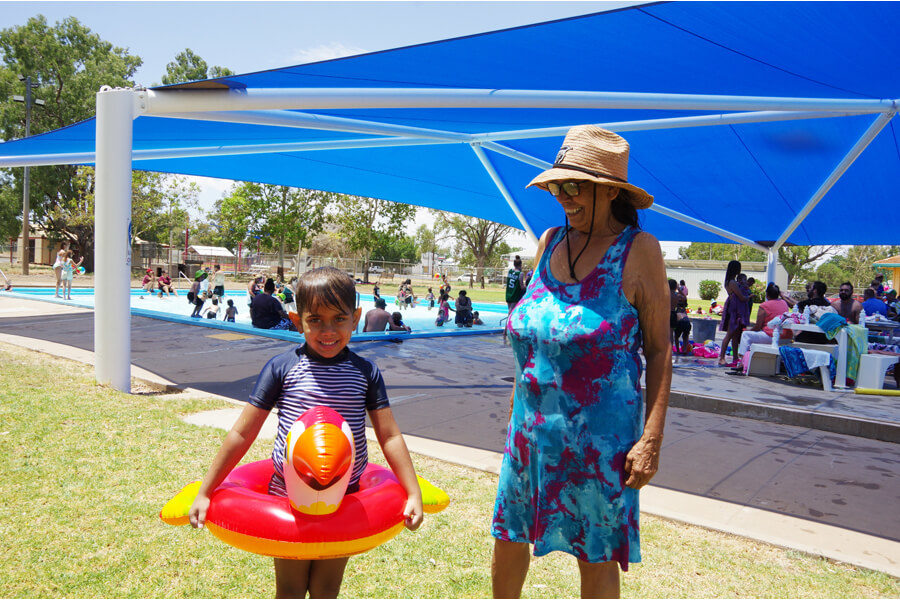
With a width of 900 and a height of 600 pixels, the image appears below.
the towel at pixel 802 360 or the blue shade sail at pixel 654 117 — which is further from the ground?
the blue shade sail at pixel 654 117

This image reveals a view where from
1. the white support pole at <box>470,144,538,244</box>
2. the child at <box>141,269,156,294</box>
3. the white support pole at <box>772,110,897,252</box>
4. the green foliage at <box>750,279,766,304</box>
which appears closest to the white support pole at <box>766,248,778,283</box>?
the white support pole at <box>772,110,897,252</box>

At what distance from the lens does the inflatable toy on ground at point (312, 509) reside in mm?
1919

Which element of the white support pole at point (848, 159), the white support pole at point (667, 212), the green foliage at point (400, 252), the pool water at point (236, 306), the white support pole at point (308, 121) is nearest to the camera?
the white support pole at point (848, 159)

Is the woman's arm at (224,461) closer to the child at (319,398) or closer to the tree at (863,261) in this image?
the child at (319,398)

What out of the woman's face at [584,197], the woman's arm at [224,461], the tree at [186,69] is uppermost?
the tree at [186,69]

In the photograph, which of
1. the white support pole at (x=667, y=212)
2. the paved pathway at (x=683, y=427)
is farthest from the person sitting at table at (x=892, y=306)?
the paved pathway at (x=683, y=427)

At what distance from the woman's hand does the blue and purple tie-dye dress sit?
1.1 inches

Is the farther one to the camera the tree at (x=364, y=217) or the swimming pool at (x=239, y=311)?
the tree at (x=364, y=217)

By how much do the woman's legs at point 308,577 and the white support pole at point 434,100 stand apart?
5350 millimetres

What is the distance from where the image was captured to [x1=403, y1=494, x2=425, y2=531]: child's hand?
2.10m

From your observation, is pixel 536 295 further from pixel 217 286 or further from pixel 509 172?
pixel 217 286

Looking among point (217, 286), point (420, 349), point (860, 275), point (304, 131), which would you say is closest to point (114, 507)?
point (304, 131)

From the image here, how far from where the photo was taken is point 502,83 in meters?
7.36

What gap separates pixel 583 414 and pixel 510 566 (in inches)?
26.7
